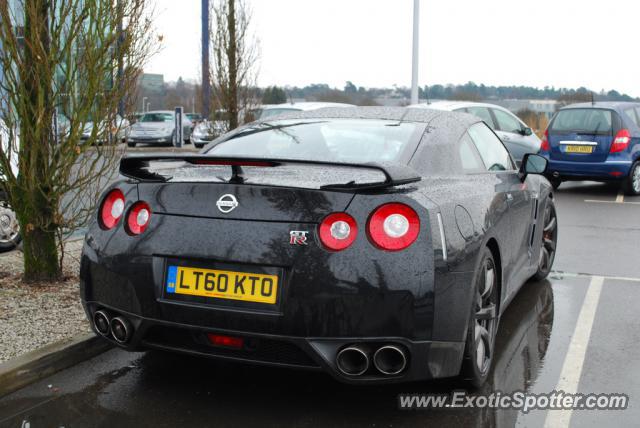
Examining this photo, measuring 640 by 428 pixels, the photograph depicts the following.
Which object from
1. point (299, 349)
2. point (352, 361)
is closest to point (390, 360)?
point (352, 361)

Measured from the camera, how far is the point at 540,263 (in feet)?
21.0

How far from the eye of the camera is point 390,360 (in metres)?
3.35

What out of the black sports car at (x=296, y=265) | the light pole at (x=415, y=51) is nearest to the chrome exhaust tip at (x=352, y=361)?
the black sports car at (x=296, y=265)

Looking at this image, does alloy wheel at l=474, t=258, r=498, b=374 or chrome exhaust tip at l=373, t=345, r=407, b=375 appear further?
alloy wheel at l=474, t=258, r=498, b=374

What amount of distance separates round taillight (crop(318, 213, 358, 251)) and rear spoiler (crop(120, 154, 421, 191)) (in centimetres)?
14

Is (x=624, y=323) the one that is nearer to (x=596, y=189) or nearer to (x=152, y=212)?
(x=152, y=212)

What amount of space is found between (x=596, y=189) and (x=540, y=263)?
9.68 metres

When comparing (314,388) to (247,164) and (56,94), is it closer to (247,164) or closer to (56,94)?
(247,164)

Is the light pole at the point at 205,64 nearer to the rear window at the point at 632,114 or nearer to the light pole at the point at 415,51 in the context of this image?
the light pole at the point at 415,51

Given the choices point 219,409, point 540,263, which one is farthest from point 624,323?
point 219,409

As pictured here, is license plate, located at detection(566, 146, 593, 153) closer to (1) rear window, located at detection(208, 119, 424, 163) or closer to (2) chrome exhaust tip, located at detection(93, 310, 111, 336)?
(1) rear window, located at detection(208, 119, 424, 163)

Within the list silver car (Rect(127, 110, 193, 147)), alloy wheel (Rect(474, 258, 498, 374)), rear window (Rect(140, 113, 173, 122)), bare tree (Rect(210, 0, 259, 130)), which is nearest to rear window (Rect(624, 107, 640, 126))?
bare tree (Rect(210, 0, 259, 130))

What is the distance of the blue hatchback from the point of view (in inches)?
533

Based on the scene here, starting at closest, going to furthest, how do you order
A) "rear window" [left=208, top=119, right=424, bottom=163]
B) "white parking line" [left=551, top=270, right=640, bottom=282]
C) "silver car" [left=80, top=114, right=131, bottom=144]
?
"rear window" [left=208, top=119, right=424, bottom=163]
"silver car" [left=80, top=114, right=131, bottom=144]
"white parking line" [left=551, top=270, right=640, bottom=282]
